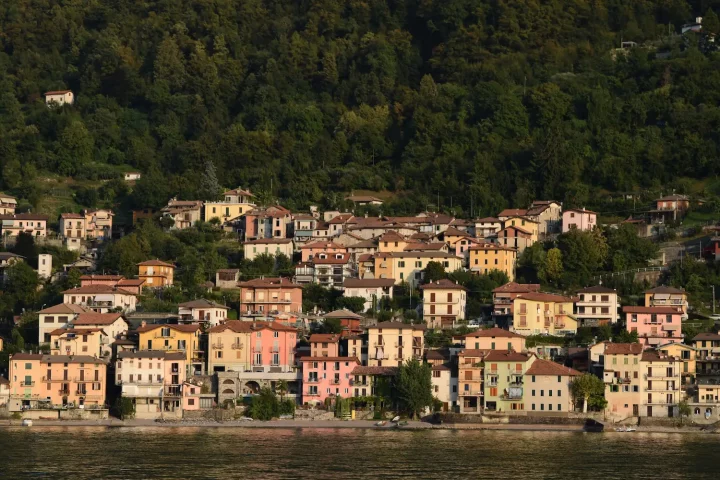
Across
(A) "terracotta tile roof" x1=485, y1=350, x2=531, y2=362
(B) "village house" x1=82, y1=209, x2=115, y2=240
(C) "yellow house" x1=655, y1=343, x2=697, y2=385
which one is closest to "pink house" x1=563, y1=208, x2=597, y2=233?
(C) "yellow house" x1=655, y1=343, x2=697, y2=385

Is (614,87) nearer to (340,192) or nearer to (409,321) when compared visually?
(340,192)

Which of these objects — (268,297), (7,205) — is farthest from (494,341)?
(7,205)

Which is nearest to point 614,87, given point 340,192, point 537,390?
point 340,192

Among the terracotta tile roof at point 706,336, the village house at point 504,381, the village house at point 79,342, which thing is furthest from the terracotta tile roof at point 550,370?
the village house at point 79,342

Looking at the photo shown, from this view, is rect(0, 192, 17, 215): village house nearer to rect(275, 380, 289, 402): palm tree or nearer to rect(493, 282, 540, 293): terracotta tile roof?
rect(275, 380, 289, 402): palm tree

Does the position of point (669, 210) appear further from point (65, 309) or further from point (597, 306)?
point (65, 309)
